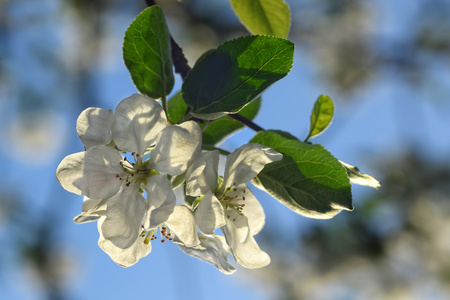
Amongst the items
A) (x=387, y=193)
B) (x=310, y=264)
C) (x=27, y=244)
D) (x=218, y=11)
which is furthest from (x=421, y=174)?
(x=27, y=244)

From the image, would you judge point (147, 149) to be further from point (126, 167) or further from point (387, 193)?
point (387, 193)

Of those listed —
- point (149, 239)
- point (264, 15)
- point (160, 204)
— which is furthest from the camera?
point (264, 15)

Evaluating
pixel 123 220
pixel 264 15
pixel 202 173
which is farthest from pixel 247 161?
pixel 264 15

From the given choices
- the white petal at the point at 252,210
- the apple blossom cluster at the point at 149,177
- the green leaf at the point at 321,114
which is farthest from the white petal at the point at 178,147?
the green leaf at the point at 321,114

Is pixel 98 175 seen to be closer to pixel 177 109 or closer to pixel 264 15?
pixel 177 109

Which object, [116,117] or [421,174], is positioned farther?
[421,174]

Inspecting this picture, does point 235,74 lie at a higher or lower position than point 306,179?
higher
